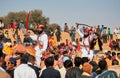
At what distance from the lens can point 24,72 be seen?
7.83 meters

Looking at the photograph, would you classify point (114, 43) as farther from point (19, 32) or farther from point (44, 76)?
point (44, 76)

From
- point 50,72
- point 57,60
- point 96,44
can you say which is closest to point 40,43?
point 57,60

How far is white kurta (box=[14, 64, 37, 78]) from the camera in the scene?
7823 mm

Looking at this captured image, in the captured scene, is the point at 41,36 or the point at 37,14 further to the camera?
the point at 37,14

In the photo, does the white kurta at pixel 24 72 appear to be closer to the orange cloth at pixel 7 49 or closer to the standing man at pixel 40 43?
the standing man at pixel 40 43

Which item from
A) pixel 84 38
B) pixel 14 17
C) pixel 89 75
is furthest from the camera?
pixel 14 17

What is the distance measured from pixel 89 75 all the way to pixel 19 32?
27.6 meters

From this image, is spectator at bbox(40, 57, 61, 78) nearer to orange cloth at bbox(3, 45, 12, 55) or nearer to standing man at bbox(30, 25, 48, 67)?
standing man at bbox(30, 25, 48, 67)

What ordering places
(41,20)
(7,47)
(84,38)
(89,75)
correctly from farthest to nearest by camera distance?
(41,20)
(7,47)
(84,38)
(89,75)

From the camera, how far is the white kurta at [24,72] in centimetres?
782

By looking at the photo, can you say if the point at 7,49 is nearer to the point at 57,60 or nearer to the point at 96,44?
the point at 96,44

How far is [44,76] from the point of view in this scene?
27.4ft

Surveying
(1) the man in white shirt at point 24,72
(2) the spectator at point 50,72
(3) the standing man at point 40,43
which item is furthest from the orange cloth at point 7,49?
(1) the man in white shirt at point 24,72

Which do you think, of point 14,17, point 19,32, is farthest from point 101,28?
point 14,17
